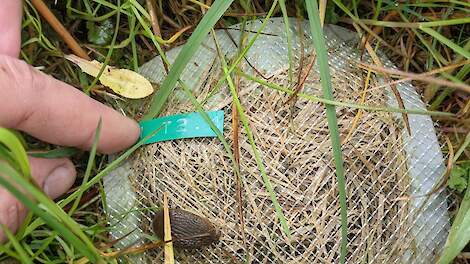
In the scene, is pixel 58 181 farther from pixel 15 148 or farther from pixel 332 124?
pixel 332 124

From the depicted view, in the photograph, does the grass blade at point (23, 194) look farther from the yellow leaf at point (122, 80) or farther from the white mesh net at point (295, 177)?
the yellow leaf at point (122, 80)

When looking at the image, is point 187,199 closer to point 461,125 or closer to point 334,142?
point 334,142

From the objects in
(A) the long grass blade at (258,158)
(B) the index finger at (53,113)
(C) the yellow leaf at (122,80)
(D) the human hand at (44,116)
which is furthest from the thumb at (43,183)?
(A) the long grass blade at (258,158)

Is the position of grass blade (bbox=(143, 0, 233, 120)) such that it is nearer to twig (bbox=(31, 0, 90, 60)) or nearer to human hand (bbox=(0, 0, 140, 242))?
human hand (bbox=(0, 0, 140, 242))

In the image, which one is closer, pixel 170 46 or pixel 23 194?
pixel 23 194

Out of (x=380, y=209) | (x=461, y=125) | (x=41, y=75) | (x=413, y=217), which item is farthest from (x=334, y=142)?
(x=41, y=75)

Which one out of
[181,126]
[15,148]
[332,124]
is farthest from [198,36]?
[15,148]

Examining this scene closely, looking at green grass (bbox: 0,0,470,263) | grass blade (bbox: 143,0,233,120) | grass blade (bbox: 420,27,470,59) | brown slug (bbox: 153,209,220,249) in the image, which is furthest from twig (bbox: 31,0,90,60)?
grass blade (bbox: 420,27,470,59)
